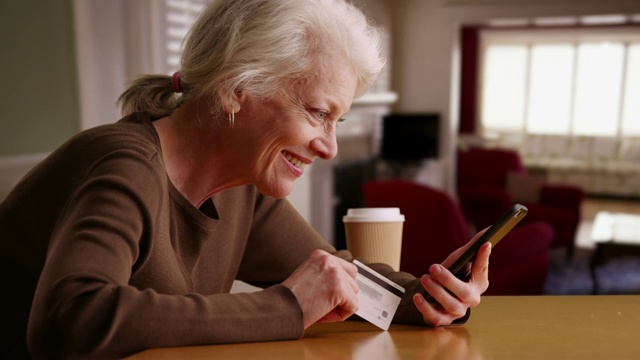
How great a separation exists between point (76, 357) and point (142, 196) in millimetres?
249

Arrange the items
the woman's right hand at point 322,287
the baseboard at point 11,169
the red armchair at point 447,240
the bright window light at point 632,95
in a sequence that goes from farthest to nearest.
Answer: the bright window light at point 632,95
the red armchair at point 447,240
the baseboard at point 11,169
the woman's right hand at point 322,287

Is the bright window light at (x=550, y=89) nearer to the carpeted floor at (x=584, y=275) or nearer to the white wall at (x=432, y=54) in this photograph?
the white wall at (x=432, y=54)

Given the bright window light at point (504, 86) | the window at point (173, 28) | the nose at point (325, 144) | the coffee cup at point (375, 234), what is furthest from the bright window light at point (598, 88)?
the nose at point (325, 144)

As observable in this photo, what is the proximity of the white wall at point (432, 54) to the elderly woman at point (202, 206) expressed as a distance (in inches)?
257

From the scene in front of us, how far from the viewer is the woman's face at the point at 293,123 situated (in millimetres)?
1195

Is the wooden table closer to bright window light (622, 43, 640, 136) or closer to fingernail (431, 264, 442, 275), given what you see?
fingernail (431, 264, 442, 275)

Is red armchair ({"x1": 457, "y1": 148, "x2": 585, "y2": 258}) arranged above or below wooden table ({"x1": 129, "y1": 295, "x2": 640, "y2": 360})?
below

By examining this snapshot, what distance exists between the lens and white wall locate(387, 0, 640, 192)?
7.55m

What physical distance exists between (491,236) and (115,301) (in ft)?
2.04

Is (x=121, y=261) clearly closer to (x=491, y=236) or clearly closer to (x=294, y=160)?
(x=294, y=160)

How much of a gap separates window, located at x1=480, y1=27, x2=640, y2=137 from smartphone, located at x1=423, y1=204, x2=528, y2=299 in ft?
35.6

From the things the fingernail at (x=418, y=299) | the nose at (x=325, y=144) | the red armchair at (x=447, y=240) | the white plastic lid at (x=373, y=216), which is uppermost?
the nose at (x=325, y=144)

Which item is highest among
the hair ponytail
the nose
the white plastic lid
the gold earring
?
the hair ponytail

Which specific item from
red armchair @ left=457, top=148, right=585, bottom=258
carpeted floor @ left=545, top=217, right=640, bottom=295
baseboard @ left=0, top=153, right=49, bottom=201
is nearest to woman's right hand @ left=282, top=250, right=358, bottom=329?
baseboard @ left=0, top=153, right=49, bottom=201
